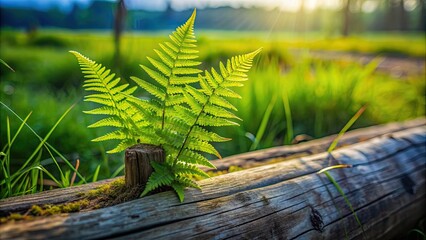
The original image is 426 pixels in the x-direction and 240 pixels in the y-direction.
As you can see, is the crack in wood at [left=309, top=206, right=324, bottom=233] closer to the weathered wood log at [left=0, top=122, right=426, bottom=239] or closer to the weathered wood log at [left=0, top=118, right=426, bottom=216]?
the weathered wood log at [left=0, top=122, right=426, bottom=239]

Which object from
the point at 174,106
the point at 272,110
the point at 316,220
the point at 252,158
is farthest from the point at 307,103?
the point at 174,106

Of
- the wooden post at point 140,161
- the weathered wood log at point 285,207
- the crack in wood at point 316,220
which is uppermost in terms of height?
the wooden post at point 140,161

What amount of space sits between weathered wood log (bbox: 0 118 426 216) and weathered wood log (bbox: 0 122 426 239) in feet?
0.60

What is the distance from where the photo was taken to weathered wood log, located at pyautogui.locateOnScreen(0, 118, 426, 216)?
1.29 m

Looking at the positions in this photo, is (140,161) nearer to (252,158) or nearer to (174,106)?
(174,106)

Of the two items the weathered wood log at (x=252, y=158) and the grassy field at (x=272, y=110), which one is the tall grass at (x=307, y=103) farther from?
the weathered wood log at (x=252, y=158)

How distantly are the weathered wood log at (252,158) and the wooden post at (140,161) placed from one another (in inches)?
8.9

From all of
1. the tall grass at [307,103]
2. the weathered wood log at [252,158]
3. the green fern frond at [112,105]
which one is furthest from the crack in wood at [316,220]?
the tall grass at [307,103]

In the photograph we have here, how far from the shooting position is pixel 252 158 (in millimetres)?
2230

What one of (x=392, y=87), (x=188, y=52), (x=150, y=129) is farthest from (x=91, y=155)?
(x=392, y=87)

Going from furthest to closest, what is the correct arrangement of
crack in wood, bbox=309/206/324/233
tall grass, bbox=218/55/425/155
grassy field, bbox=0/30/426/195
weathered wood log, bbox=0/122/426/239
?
tall grass, bbox=218/55/425/155, grassy field, bbox=0/30/426/195, crack in wood, bbox=309/206/324/233, weathered wood log, bbox=0/122/426/239

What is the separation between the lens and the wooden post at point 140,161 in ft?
4.39

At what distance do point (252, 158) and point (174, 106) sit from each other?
3.20 feet

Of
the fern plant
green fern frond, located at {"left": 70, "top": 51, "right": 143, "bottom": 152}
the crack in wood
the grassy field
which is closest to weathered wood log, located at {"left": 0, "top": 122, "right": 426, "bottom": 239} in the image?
the crack in wood
